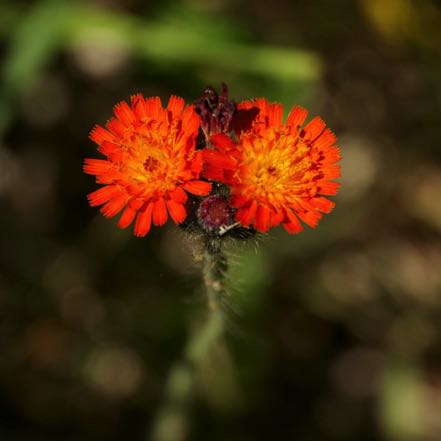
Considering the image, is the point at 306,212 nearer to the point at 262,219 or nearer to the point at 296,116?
the point at 262,219

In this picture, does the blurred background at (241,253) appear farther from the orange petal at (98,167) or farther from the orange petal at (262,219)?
the orange petal at (262,219)

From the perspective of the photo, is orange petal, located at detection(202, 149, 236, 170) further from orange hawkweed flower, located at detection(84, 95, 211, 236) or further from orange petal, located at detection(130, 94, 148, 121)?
orange petal, located at detection(130, 94, 148, 121)

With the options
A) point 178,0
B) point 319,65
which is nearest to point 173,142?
point 319,65

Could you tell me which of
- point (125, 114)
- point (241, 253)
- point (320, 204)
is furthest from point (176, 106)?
point (241, 253)

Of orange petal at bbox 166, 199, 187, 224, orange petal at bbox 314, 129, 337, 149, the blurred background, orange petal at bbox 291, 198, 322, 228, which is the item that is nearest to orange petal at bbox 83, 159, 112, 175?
orange petal at bbox 166, 199, 187, 224

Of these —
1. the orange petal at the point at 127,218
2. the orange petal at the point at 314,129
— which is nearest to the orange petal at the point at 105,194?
the orange petal at the point at 127,218

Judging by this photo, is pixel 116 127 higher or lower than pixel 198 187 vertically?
higher

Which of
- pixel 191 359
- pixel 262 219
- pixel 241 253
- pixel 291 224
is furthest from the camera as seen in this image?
pixel 241 253

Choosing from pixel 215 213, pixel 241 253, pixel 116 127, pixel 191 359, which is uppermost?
pixel 241 253
